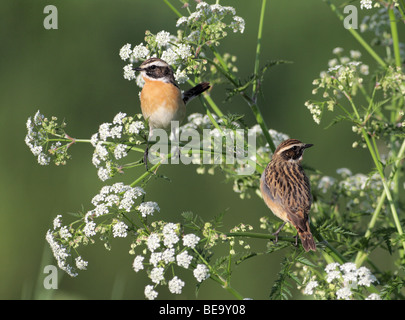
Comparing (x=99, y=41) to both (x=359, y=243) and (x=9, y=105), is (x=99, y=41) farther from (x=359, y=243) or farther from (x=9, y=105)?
(x=359, y=243)

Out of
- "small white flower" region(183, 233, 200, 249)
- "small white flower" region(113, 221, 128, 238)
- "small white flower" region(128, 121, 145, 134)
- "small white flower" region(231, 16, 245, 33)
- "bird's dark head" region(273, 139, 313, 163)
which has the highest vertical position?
"small white flower" region(231, 16, 245, 33)

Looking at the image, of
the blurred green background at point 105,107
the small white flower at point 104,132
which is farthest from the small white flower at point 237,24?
the blurred green background at point 105,107

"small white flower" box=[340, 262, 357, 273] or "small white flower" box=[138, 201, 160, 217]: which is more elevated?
"small white flower" box=[138, 201, 160, 217]

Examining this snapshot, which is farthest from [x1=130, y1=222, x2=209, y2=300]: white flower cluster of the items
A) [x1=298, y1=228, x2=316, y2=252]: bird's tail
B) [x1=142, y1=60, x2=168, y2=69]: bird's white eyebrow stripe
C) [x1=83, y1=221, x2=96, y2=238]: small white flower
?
[x1=142, y1=60, x2=168, y2=69]: bird's white eyebrow stripe

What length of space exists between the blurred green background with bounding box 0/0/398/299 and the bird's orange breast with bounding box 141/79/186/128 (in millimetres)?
3361

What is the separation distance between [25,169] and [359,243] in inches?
276

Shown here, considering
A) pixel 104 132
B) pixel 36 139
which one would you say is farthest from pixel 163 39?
pixel 36 139

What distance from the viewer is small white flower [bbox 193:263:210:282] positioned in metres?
4.27

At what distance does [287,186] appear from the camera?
566 cm

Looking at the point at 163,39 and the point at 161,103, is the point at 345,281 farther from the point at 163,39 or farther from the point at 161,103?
the point at 161,103

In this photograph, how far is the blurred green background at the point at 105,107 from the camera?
9617 millimetres

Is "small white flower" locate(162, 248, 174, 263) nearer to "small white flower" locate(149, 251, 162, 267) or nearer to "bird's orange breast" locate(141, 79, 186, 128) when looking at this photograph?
"small white flower" locate(149, 251, 162, 267)

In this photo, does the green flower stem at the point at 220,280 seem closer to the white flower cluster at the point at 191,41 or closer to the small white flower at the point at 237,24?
the white flower cluster at the point at 191,41

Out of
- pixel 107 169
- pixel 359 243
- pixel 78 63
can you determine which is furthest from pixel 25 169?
pixel 359 243
